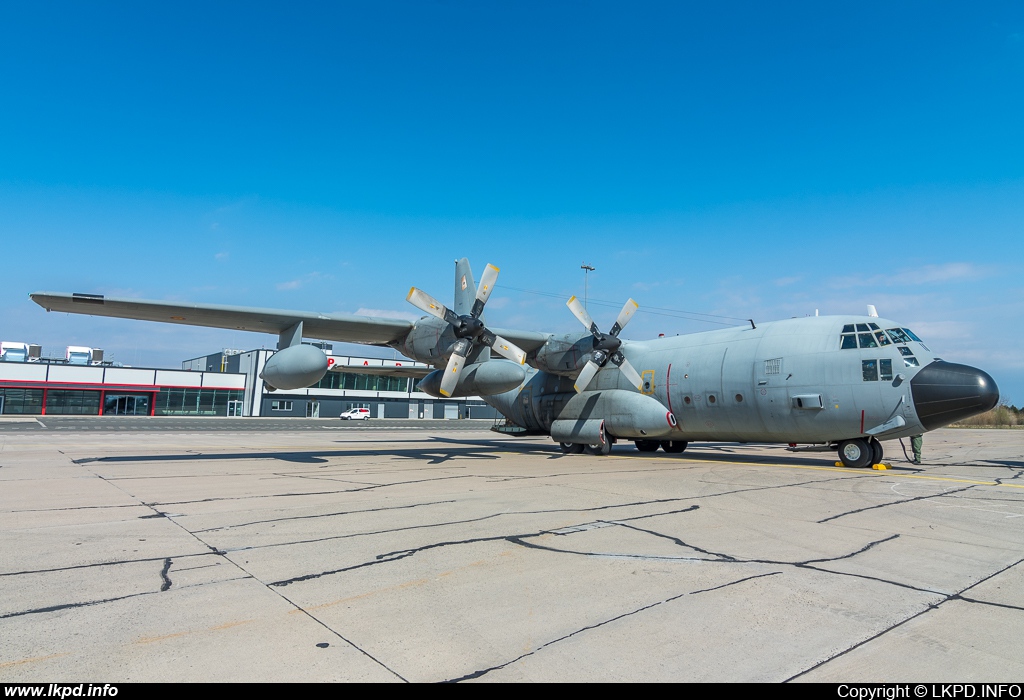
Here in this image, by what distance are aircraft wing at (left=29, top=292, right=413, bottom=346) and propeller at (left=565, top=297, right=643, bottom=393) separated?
6.02m

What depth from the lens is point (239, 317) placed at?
57.6 feet

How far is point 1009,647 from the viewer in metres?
3.93

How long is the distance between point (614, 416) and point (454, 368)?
5912 mm

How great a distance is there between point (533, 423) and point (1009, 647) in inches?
847

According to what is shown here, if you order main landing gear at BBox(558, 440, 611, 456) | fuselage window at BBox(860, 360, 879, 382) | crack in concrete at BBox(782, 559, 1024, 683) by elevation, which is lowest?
main landing gear at BBox(558, 440, 611, 456)

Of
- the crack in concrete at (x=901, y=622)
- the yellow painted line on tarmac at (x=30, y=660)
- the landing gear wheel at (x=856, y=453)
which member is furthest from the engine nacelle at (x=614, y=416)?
the yellow painted line on tarmac at (x=30, y=660)

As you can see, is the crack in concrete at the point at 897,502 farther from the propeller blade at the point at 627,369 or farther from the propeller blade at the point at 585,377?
the propeller blade at the point at 585,377

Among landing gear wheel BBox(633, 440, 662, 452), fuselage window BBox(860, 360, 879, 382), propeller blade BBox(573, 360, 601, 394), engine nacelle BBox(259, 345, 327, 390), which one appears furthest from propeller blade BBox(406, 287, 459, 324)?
fuselage window BBox(860, 360, 879, 382)

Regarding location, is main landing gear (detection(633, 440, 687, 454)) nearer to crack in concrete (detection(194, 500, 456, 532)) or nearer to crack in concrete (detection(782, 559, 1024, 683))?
crack in concrete (detection(194, 500, 456, 532))

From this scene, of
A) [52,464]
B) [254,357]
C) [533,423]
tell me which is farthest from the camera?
[254,357]

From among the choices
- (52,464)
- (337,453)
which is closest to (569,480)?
(337,453)

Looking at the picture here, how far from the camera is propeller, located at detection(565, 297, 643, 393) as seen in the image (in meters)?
20.3

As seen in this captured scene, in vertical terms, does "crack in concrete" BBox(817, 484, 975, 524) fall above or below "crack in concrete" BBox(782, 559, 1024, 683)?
below
